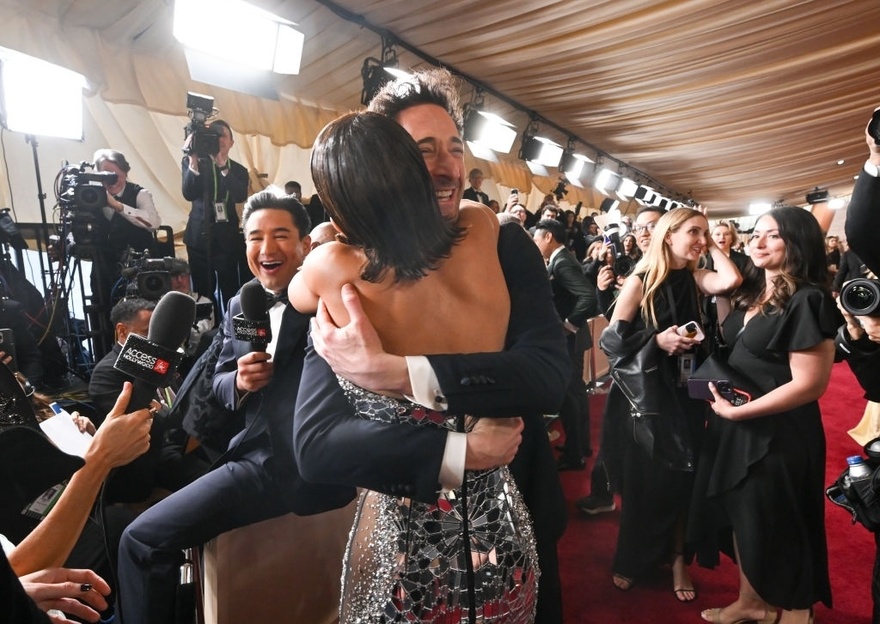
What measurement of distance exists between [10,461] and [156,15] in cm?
425

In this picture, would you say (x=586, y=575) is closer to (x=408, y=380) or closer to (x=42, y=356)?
(x=408, y=380)

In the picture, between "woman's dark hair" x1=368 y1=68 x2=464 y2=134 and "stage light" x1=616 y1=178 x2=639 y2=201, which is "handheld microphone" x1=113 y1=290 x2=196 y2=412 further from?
"stage light" x1=616 y1=178 x2=639 y2=201

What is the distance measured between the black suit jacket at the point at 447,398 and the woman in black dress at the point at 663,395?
128 centimetres

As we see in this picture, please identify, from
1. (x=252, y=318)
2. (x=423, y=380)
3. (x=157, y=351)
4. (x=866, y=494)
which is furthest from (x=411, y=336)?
(x=866, y=494)

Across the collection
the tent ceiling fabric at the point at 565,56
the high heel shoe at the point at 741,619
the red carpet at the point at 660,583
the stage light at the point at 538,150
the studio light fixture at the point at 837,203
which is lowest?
the red carpet at the point at 660,583

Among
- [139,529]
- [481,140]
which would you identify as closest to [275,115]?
[481,140]

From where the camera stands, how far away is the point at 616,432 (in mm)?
2332

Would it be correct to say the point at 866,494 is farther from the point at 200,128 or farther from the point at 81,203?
the point at 81,203

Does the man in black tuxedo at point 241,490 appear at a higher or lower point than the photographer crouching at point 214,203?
lower

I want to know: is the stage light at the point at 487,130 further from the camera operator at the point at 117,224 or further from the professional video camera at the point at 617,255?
the camera operator at the point at 117,224

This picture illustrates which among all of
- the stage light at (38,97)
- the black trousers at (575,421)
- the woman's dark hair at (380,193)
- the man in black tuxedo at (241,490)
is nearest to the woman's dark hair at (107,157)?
the stage light at (38,97)

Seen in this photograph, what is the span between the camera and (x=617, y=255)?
426 centimetres

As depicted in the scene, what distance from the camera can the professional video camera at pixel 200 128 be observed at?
10.3ft

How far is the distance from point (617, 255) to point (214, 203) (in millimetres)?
3021
